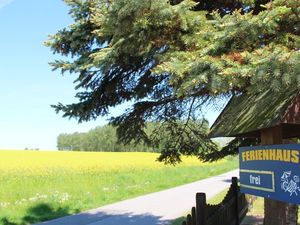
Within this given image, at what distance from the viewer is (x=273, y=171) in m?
4.45

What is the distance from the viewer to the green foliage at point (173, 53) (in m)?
4.15

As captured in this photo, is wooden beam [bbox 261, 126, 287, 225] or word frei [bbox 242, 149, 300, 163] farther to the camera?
wooden beam [bbox 261, 126, 287, 225]

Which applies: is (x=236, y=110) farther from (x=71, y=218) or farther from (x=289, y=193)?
(x=71, y=218)

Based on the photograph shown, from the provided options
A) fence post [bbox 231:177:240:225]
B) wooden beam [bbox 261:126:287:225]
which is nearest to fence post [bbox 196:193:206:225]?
wooden beam [bbox 261:126:287:225]

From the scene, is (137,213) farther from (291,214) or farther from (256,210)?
(291,214)

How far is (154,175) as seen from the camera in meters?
32.8

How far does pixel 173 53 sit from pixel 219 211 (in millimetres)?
3040

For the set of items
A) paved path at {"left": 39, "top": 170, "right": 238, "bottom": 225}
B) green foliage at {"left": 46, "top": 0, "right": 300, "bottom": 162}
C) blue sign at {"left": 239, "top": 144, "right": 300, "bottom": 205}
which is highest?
green foliage at {"left": 46, "top": 0, "right": 300, "bottom": 162}

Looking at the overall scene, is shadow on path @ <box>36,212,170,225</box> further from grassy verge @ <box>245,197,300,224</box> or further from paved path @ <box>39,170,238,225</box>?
grassy verge @ <box>245,197,300,224</box>

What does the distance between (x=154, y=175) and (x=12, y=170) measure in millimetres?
9257

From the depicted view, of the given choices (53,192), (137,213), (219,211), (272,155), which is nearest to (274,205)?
(219,211)

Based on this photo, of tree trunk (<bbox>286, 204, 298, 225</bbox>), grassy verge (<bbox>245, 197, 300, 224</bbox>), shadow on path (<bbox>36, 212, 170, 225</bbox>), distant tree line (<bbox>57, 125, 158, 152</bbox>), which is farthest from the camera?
distant tree line (<bbox>57, 125, 158, 152</bbox>)

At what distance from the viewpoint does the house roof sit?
4.61 meters

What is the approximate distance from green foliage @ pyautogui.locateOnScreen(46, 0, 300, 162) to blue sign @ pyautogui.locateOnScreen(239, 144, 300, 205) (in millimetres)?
596
